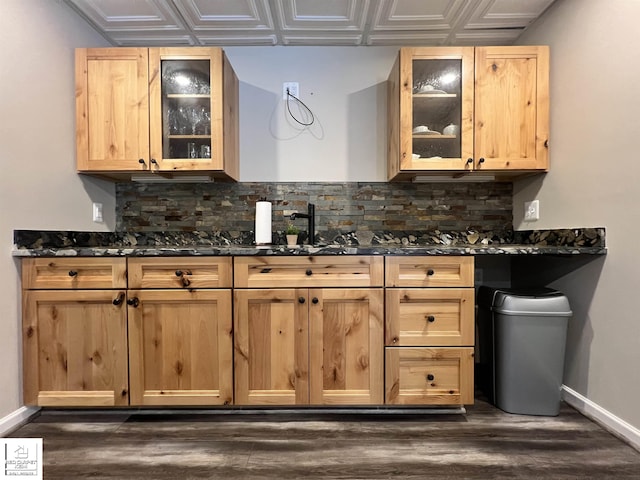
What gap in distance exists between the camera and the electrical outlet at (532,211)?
6.75ft

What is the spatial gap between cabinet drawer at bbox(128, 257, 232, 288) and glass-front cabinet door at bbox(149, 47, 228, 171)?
1.92ft

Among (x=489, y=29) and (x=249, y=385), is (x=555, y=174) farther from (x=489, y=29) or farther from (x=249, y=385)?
(x=249, y=385)

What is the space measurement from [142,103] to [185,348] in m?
1.37

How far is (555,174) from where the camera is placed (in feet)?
6.27

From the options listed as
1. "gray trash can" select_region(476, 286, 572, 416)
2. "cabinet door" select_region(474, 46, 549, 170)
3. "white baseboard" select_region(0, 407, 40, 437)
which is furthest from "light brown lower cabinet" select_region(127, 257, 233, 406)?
"cabinet door" select_region(474, 46, 549, 170)

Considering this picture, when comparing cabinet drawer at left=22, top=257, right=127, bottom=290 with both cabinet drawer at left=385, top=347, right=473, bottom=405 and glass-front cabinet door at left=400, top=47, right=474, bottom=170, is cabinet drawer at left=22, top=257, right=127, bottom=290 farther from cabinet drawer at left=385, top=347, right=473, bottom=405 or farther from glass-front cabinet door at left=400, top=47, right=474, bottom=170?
glass-front cabinet door at left=400, top=47, right=474, bottom=170

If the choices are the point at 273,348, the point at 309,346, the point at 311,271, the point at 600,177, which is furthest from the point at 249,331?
the point at 600,177

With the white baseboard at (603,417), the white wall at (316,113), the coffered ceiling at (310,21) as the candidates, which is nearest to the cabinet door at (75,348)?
the white wall at (316,113)

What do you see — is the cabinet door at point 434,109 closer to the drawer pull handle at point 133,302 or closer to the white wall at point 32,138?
the drawer pull handle at point 133,302

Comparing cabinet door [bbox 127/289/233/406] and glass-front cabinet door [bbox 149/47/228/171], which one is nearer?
cabinet door [bbox 127/289/233/406]

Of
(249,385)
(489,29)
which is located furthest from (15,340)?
(489,29)

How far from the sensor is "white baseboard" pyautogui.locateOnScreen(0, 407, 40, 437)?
60.6 inches

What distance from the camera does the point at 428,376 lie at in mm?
1648

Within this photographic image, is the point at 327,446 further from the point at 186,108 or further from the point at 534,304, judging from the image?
the point at 186,108
